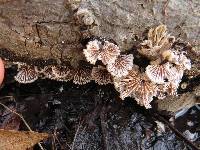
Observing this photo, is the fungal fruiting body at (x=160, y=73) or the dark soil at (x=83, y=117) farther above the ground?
the fungal fruiting body at (x=160, y=73)

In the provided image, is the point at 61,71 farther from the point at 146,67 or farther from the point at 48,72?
the point at 146,67

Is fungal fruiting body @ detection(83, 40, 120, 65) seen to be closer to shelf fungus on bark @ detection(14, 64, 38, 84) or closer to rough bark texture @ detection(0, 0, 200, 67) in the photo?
rough bark texture @ detection(0, 0, 200, 67)

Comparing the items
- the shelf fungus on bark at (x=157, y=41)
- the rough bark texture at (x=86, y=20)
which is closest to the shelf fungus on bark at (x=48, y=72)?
the rough bark texture at (x=86, y=20)

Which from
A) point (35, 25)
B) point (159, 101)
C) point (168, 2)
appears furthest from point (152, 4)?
point (159, 101)

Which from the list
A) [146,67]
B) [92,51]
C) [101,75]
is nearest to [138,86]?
[146,67]

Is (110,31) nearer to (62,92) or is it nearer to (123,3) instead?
(123,3)

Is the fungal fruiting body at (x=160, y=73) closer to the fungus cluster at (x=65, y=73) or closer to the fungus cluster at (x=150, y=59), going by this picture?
the fungus cluster at (x=150, y=59)
